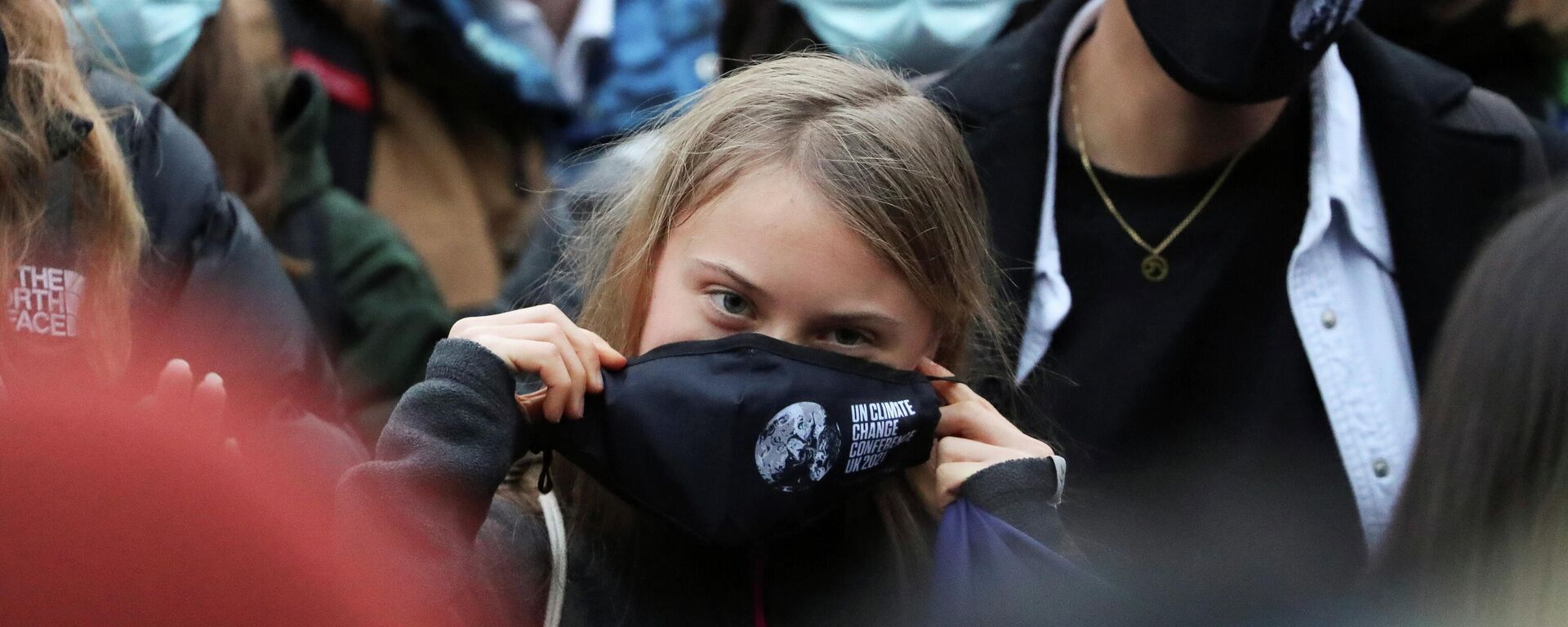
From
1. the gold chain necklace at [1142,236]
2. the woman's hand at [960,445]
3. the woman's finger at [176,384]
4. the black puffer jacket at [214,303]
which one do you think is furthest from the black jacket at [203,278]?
the gold chain necklace at [1142,236]

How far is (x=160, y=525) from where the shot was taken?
812 millimetres

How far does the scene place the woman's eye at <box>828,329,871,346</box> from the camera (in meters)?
2.07

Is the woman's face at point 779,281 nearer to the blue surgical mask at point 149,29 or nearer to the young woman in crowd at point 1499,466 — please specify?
the young woman in crowd at point 1499,466

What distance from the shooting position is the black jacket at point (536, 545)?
5.73 feet

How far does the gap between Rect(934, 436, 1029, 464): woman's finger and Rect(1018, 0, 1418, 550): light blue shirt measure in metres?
0.50

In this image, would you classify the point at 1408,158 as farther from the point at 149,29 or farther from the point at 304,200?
the point at 149,29

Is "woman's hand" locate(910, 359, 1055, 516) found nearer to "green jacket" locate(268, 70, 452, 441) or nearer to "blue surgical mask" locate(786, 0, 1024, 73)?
"green jacket" locate(268, 70, 452, 441)

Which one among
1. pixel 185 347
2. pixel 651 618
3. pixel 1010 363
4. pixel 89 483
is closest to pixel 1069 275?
pixel 1010 363

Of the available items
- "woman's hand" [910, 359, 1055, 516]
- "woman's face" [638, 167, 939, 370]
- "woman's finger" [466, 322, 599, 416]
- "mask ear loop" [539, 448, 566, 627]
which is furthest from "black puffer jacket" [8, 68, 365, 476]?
"woman's hand" [910, 359, 1055, 516]

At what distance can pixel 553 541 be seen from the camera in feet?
6.59

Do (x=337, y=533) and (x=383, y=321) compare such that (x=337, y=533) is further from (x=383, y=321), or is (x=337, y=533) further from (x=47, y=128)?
(x=383, y=321)

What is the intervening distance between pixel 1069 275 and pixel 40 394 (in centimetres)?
212

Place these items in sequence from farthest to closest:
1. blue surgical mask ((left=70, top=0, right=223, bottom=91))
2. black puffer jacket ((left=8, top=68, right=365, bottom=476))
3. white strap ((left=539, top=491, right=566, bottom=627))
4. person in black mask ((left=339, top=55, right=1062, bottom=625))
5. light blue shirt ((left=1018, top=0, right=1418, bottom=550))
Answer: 1. blue surgical mask ((left=70, top=0, right=223, bottom=91))
2. light blue shirt ((left=1018, top=0, right=1418, bottom=550))
3. black puffer jacket ((left=8, top=68, right=365, bottom=476))
4. white strap ((left=539, top=491, right=566, bottom=627))
5. person in black mask ((left=339, top=55, right=1062, bottom=625))

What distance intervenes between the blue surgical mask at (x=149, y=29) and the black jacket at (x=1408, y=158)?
1617mm
